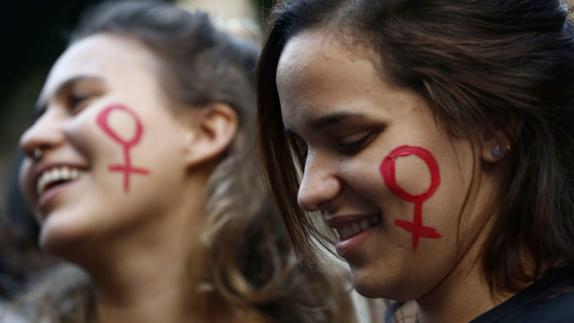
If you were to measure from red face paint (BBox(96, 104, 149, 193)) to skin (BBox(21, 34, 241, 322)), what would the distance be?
1cm

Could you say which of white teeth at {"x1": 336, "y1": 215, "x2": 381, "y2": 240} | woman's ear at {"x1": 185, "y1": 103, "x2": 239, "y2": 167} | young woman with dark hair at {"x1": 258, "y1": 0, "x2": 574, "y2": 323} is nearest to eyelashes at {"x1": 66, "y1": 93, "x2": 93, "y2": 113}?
woman's ear at {"x1": 185, "y1": 103, "x2": 239, "y2": 167}

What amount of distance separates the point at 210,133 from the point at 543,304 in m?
1.76

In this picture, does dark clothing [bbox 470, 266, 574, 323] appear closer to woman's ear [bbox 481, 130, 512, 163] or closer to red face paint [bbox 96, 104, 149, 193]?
woman's ear [bbox 481, 130, 512, 163]

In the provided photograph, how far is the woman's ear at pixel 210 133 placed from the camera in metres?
3.24

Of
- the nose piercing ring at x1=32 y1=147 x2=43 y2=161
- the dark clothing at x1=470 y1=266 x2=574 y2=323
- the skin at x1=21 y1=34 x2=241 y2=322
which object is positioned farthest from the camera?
the nose piercing ring at x1=32 y1=147 x2=43 y2=161

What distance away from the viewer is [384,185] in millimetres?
1828

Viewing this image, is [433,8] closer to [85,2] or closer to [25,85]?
[85,2]

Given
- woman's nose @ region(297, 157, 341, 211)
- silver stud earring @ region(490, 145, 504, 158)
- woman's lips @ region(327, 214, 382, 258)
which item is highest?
silver stud earring @ region(490, 145, 504, 158)

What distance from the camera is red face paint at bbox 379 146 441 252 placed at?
182 cm

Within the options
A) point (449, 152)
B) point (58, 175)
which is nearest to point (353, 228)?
point (449, 152)

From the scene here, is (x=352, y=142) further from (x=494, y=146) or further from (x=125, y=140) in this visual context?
(x=125, y=140)

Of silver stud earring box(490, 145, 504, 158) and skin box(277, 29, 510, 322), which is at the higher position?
silver stud earring box(490, 145, 504, 158)

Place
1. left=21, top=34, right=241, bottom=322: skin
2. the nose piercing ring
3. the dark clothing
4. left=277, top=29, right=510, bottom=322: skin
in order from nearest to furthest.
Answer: the dark clothing
left=277, top=29, right=510, bottom=322: skin
left=21, top=34, right=241, bottom=322: skin
the nose piercing ring

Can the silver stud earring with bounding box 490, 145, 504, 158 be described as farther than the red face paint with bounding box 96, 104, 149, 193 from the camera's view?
No
